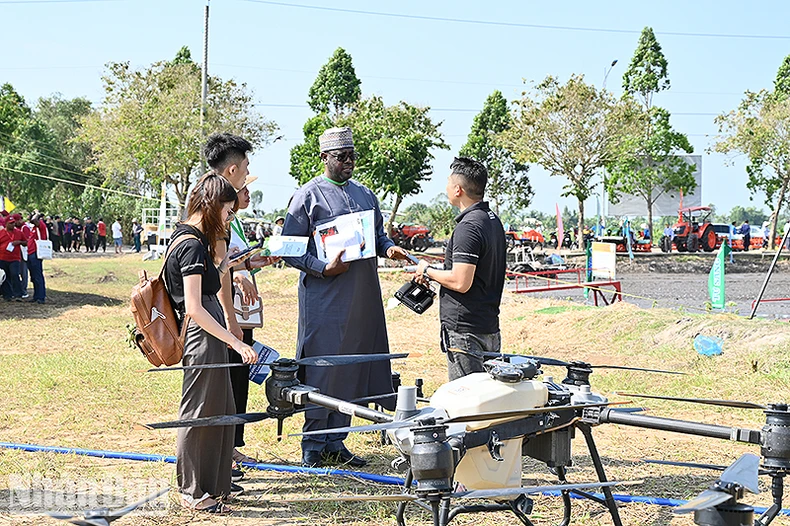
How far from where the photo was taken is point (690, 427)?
272 cm

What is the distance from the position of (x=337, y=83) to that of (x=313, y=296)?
4595 cm

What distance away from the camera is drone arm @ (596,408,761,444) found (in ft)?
8.71

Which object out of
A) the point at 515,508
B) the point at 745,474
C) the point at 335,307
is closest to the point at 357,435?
the point at 335,307

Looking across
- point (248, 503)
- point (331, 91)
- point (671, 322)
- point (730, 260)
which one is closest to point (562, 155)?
point (730, 260)

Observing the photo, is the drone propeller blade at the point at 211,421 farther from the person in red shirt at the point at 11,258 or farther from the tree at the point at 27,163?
the tree at the point at 27,163

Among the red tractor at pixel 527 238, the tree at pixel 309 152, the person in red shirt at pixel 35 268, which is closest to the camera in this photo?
the person in red shirt at pixel 35 268

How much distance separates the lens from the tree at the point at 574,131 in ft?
117

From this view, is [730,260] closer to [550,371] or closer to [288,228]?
[550,371]

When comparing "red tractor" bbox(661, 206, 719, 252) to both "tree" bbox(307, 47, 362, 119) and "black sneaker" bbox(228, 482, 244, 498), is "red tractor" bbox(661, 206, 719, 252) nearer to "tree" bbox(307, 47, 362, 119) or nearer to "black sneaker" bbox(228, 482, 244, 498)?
"tree" bbox(307, 47, 362, 119)

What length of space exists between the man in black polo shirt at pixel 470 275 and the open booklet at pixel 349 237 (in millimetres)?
544

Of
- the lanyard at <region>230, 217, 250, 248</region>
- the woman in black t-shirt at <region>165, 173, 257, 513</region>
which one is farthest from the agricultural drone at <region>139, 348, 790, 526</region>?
the lanyard at <region>230, 217, 250, 248</region>

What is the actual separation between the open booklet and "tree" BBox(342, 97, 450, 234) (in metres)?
27.6

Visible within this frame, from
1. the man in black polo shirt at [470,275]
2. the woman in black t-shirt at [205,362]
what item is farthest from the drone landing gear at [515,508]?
the woman in black t-shirt at [205,362]

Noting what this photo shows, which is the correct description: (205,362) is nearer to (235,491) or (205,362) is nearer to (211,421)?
(235,491)
